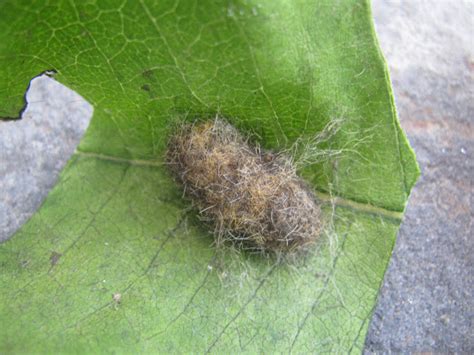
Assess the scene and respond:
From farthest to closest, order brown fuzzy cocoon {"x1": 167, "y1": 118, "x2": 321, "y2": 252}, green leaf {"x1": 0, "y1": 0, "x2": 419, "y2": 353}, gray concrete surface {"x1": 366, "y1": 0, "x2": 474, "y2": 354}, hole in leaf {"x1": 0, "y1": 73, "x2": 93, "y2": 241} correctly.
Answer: gray concrete surface {"x1": 366, "y1": 0, "x2": 474, "y2": 354}
hole in leaf {"x1": 0, "y1": 73, "x2": 93, "y2": 241}
brown fuzzy cocoon {"x1": 167, "y1": 118, "x2": 321, "y2": 252}
green leaf {"x1": 0, "y1": 0, "x2": 419, "y2": 353}

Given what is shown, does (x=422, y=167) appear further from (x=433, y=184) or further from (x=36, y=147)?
(x=36, y=147)

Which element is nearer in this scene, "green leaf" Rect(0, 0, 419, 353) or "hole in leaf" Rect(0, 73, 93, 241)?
"green leaf" Rect(0, 0, 419, 353)

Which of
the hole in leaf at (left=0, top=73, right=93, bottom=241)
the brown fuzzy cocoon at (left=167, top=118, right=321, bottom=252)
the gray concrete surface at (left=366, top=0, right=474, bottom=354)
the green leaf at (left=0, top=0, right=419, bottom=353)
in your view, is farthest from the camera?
the gray concrete surface at (left=366, top=0, right=474, bottom=354)

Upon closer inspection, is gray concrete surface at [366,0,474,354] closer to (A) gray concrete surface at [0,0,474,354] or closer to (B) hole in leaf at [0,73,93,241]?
(A) gray concrete surface at [0,0,474,354]

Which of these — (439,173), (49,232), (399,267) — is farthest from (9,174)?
(439,173)

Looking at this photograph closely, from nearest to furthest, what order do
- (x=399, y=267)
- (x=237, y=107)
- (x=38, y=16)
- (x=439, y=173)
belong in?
(x=38, y=16) < (x=237, y=107) < (x=399, y=267) < (x=439, y=173)

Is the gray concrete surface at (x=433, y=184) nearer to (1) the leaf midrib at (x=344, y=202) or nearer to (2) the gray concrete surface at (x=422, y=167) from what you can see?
(2) the gray concrete surface at (x=422, y=167)

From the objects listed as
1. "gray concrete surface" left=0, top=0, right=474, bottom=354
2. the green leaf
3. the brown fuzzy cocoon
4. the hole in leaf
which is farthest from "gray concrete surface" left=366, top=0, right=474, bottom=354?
the hole in leaf

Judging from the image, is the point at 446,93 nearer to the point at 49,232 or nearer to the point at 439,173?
the point at 439,173
